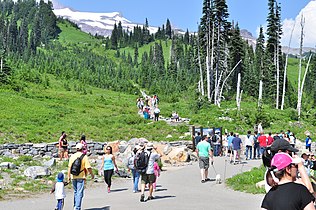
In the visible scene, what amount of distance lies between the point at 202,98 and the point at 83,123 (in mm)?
14410

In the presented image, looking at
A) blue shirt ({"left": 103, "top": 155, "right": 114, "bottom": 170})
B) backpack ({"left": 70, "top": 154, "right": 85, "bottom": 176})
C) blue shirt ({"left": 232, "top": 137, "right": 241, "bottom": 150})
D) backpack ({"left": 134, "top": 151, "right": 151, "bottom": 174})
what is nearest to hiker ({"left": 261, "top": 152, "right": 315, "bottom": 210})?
backpack ({"left": 70, "top": 154, "right": 85, "bottom": 176})

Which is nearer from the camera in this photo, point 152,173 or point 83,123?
point 152,173

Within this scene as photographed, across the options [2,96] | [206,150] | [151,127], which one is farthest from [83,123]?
[206,150]

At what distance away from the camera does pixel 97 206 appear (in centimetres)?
1167

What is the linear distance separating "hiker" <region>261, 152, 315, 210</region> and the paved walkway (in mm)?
6378

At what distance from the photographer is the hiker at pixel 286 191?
14.5 feet

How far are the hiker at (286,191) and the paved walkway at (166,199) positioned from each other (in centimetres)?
638

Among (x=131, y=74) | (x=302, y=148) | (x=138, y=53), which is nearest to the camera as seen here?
(x=302, y=148)

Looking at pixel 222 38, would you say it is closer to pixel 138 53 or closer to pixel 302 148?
pixel 302 148

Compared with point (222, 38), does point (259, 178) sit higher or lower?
A: lower

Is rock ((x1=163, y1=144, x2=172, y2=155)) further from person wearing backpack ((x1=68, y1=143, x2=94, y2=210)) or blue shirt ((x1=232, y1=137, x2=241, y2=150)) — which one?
person wearing backpack ((x1=68, y1=143, x2=94, y2=210))

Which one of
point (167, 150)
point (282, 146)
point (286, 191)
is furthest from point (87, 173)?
point (167, 150)

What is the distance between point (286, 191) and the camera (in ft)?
14.8

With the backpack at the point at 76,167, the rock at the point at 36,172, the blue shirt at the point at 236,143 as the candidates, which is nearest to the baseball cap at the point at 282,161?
the backpack at the point at 76,167
